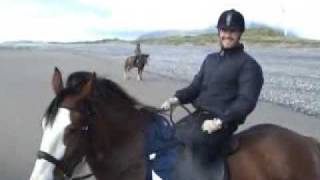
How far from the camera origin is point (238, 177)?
6082mm

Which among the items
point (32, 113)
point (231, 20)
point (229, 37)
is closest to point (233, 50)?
point (229, 37)

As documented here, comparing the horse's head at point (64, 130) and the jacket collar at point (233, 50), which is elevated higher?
the jacket collar at point (233, 50)

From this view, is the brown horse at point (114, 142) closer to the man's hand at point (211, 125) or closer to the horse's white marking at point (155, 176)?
the horse's white marking at point (155, 176)

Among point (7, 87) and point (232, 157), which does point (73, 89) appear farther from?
point (7, 87)

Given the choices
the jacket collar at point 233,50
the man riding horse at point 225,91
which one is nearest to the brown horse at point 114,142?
the man riding horse at point 225,91

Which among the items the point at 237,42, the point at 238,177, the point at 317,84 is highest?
the point at 237,42

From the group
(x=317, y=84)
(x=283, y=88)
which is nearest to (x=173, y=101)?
(x=283, y=88)

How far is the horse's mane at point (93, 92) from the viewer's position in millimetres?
5219

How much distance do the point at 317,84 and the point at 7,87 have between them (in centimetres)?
1059

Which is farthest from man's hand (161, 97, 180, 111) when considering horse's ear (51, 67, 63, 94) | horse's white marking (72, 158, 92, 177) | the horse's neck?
horse's ear (51, 67, 63, 94)

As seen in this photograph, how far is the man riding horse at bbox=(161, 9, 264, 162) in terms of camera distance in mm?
5957

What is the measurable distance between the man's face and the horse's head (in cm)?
127

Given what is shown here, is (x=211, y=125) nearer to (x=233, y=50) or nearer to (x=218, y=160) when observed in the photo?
(x=218, y=160)

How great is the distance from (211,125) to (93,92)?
3.34 feet
